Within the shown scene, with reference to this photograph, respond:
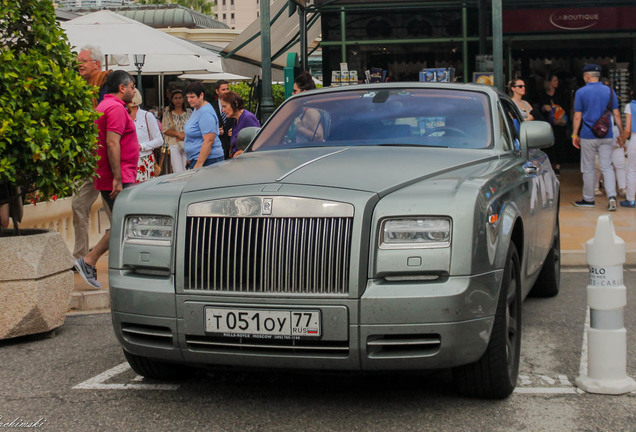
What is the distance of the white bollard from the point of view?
181 inches

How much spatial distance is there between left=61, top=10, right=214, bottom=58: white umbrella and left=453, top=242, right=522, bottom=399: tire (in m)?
8.51

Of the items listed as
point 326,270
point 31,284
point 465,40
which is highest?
point 465,40

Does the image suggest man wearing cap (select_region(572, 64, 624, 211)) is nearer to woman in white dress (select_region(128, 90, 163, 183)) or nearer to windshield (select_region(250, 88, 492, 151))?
woman in white dress (select_region(128, 90, 163, 183))

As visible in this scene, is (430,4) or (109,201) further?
(430,4)

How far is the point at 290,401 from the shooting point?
4609 mm

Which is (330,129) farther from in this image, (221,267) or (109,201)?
(109,201)

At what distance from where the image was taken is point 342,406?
4504mm

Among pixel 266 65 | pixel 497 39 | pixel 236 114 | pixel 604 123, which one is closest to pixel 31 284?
pixel 236 114

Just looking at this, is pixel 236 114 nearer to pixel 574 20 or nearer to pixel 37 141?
pixel 37 141

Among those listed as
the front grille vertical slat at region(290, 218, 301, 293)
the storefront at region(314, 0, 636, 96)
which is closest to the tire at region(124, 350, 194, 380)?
the front grille vertical slat at region(290, 218, 301, 293)

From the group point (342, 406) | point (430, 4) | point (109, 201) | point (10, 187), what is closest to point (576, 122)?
point (430, 4)

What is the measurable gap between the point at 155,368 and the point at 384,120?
80.1 inches

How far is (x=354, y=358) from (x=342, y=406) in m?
0.50

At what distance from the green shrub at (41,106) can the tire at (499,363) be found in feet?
10.4
